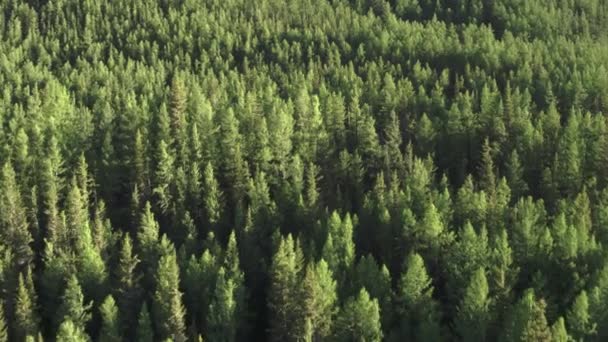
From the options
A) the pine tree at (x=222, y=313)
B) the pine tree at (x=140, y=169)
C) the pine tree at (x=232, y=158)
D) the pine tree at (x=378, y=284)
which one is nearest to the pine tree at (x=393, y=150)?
the pine tree at (x=232, y=158)

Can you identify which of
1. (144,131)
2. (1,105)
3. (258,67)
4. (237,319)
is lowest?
(237,319)

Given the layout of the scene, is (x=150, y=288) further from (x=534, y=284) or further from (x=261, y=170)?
(x=534, y=284)

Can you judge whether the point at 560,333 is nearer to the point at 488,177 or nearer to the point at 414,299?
the point at 414,299

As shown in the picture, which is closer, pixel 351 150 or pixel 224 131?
pixel 224 131

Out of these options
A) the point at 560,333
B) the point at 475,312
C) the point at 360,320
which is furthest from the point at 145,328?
the point at 560,333

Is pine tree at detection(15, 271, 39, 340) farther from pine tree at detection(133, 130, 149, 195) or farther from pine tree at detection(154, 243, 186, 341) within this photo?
pine tree at detection(133, 130, 149, 195)

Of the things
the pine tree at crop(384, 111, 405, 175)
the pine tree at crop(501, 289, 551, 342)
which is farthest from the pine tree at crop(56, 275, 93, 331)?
the pine tree at crop(384, 111, 405, 175)

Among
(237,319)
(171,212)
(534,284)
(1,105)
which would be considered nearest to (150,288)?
(237,319)

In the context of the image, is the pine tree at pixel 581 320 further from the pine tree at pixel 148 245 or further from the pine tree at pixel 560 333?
the pine tree at pixel 148 245
